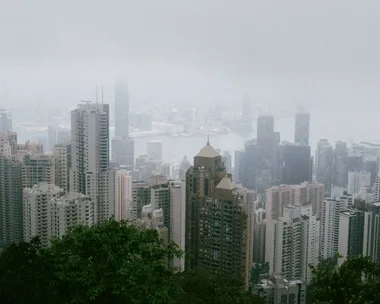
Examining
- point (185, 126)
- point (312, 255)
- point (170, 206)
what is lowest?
point (312, 255)

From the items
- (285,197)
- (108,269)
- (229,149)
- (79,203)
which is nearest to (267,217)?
(285,197)

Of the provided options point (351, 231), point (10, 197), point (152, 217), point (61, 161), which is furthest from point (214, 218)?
point (10, 197)

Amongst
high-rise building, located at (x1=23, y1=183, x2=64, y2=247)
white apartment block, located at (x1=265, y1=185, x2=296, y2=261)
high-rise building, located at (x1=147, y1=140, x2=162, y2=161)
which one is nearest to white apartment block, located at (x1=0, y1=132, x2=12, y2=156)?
high-rise building, located at (x1=23, y1=183, x2=64, y2=247)

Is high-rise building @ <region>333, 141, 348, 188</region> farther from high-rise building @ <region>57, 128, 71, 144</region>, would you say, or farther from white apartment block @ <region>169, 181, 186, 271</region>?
high-rise building @ <region>57, 128, 71, 144</region>

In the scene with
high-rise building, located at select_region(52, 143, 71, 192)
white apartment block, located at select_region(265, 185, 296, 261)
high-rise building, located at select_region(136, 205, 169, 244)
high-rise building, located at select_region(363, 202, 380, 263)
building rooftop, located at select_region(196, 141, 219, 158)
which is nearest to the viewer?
high-rise building, located at select_region(363, 202, 380, 263)

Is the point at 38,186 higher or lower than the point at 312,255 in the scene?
higher

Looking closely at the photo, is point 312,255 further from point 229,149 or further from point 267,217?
point 229,149
